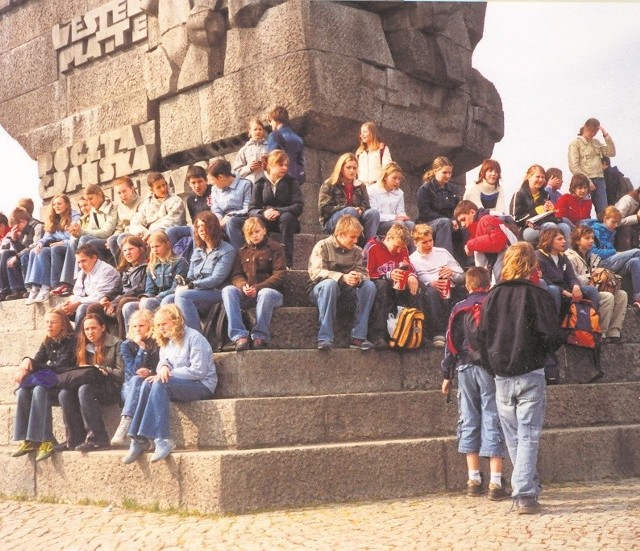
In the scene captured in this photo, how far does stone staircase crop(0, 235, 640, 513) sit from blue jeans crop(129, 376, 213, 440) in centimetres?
15

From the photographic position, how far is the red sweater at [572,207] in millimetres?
11859

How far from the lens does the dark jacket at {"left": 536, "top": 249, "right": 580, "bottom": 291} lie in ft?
32.7

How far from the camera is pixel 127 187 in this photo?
11.9 metres

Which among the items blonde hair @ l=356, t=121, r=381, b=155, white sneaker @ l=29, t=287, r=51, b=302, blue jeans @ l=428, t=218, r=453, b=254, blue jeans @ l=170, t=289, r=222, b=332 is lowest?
blue jeans @ l=170, t=289, r=222, b=332

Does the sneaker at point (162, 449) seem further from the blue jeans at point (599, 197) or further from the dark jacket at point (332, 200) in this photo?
the blue jeans at point (599, 197)

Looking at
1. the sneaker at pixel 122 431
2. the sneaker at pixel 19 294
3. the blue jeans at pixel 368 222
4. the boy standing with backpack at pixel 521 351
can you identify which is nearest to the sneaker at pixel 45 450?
the sneaker at pixel 122 431

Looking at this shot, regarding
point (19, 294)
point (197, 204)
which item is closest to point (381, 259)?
point (197, 204)

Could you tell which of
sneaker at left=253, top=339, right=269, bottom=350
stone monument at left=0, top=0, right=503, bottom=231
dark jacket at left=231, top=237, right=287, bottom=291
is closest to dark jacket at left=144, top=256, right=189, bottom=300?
dark jacket at left=231, top=237, right=287, bottom=291

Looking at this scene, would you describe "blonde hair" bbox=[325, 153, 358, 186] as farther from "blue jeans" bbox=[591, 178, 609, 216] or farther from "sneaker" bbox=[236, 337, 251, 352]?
"blue jeans" bbox=[591, 178, 609, 216]

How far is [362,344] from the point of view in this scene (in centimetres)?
886

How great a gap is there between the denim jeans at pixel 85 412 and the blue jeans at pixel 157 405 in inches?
30.0

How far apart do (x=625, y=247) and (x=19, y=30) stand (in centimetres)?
890

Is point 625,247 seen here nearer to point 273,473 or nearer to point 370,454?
point 370,454

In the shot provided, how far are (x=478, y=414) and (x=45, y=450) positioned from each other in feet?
11.6
